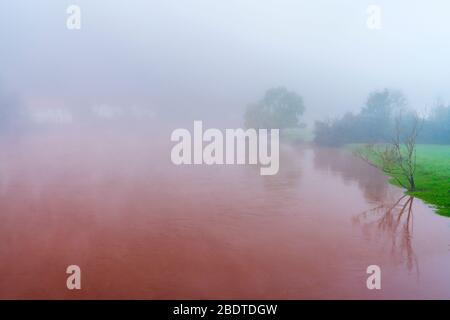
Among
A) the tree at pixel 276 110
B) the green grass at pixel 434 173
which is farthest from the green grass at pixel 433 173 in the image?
the tree at pixel 276 110

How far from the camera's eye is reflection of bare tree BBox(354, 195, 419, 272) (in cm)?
387

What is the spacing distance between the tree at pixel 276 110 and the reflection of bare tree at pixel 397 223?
1.35 m

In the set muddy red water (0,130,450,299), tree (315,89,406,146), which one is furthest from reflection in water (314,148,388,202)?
tree (315,89,406,146)

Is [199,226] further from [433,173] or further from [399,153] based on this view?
[433,173]

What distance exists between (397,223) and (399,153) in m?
0.95

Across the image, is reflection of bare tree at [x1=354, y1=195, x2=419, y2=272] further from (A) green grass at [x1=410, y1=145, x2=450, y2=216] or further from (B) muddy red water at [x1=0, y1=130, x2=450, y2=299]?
(A) green grass at [x1=410, y1=145, x2=450, y2=216]

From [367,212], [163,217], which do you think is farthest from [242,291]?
[367,212]

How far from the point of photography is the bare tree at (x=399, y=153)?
4664 millimetres

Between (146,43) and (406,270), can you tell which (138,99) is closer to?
(146,43)

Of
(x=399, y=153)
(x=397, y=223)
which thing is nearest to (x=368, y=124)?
(x=399, y=153)

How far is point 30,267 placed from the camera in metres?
3.78

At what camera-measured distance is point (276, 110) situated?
4.27 metres
